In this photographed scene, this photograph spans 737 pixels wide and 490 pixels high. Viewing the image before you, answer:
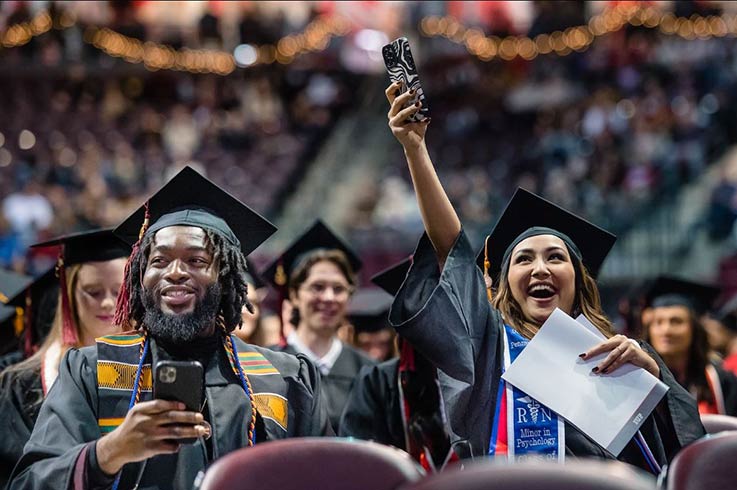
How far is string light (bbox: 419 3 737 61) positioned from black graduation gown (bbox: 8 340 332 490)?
1359cm

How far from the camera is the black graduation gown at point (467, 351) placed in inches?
117

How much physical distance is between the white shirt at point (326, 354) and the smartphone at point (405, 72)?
2.31 m

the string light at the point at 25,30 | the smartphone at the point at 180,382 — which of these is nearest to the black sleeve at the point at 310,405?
the smartphone at the point at 180,382

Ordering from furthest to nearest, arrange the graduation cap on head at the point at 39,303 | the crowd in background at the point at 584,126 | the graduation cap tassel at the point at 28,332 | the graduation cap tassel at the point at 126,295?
the crowd in background at the point at 584,126 < the graduation cap on head at the point at 39,303 < the graduation cap tassel at the point at 28,332 < the graduation cap tassel at the point at 126,295

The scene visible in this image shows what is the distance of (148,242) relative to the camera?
10.2 ft

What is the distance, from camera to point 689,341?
5129 millimetres

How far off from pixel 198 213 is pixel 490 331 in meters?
0.98

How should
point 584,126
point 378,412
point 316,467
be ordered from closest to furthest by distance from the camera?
point 316,467
point 378,412
point 584,126

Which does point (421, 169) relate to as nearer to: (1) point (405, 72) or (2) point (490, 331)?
(1) point (405, 72)

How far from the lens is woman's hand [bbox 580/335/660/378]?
3.02 metres

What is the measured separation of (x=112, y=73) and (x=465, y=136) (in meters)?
5.92

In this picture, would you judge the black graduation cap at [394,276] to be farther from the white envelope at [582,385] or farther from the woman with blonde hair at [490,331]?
the white envelope at [582,385]

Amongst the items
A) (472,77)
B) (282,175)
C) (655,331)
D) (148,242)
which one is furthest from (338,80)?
(148,242)

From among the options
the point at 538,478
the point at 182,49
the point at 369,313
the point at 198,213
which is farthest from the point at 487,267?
the point at 182,49
